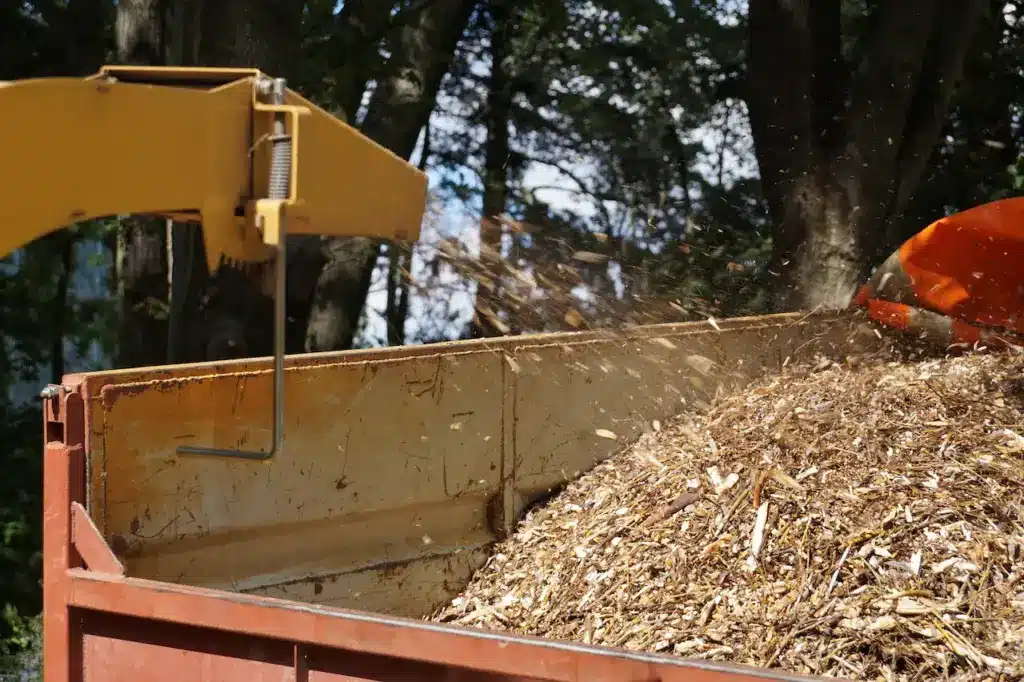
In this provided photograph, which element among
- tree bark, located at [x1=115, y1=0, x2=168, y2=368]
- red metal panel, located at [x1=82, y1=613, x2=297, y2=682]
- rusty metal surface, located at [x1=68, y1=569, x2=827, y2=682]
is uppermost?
tree bark, located at [x1=115, y1=0, x2=168, y2=368]

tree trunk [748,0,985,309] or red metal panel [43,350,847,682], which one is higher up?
tree trunk [748,0,985,309]

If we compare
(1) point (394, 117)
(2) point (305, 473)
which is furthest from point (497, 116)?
(2) point (305, 473)

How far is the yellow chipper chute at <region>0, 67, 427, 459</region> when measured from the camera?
230cm

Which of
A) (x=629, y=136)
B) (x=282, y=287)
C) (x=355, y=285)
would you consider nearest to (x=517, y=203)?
(x=629, y=136)

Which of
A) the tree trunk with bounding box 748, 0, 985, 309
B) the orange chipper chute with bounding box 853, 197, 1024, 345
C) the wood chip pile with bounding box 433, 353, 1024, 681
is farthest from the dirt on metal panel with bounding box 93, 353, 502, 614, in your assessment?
the tree trunk with bounding box 748, 0, 985, 309

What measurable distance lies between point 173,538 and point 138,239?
6078 millimetres

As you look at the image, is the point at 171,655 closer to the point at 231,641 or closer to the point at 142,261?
the point at 231,641

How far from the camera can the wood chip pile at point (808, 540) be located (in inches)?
118

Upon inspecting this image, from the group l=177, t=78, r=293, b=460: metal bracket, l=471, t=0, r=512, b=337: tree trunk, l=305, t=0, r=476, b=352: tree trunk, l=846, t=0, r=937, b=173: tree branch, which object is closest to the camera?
l=177, t=78, r=293, b=460: metal bracket

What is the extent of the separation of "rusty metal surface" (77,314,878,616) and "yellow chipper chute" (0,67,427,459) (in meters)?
0.46

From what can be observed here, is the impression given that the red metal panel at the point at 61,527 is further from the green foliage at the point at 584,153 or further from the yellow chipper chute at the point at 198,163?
the green foliage at the point at 584,153

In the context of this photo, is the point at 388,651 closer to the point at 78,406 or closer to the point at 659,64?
the point at 78,406

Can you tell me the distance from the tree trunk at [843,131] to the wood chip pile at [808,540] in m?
2.37

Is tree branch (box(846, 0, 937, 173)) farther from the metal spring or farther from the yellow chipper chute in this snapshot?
the metal spring
